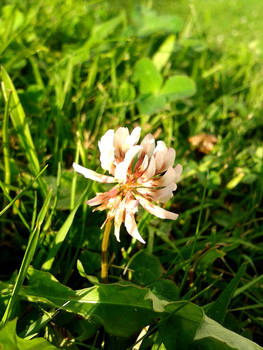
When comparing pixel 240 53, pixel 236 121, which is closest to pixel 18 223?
pixel 236 121

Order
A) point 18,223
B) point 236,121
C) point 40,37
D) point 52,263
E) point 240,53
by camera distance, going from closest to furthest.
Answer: point 52,263 → point 18,223 → point 236,121 → point 40,37 → point 240,53

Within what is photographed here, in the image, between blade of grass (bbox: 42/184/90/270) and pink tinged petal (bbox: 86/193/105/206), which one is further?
blade of grass (bbox: 42/184/90/270)

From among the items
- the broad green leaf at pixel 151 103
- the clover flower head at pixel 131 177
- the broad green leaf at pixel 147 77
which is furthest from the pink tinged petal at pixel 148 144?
the broad green leaf at pixel 147 77

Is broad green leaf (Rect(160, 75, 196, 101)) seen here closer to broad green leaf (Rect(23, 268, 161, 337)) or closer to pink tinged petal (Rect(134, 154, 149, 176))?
pink tinged petal (Rect(134, 154, 149, 176))

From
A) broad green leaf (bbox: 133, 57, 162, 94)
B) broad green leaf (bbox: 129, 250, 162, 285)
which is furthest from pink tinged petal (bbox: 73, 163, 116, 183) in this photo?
broad green leaf (bbox: 133, 57, 162, 94)

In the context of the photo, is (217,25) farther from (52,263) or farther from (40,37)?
(52,263)

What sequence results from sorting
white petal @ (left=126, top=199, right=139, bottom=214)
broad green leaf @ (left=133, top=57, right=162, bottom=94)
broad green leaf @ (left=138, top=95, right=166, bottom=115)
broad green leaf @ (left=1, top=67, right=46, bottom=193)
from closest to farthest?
1. white petal @ (left=126, top=199, right=139, bottom=214)
2. broad green leaf @ (left=1, top=67, right=46, bottom=193)
3. broad green leaf @ (left=138, top=95, right=166, bottom=115)
4. broad green leaf @ (left=133, top=57, right=162, bottom=94)
